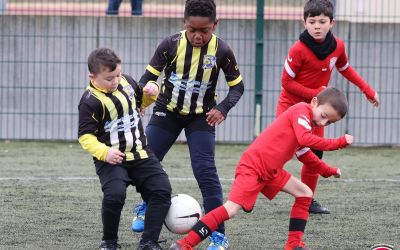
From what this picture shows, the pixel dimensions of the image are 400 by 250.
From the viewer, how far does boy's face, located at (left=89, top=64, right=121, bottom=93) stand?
254 inches

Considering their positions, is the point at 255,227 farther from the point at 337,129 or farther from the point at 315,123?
the point at 337,129

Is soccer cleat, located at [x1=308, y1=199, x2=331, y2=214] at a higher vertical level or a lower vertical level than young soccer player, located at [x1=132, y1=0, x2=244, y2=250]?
lower

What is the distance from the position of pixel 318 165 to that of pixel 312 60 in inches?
74.6

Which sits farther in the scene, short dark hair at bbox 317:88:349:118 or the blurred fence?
the blurred fence

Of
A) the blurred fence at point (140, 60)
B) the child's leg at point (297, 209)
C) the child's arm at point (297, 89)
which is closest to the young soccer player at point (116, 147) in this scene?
the child's leg at point (297, 209)

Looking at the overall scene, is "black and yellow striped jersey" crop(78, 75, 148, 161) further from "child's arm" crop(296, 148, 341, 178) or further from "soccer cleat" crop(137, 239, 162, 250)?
"child's arm" crop(296, 148, 341, 178)

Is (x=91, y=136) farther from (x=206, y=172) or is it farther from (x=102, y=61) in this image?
(x=206, y=172)

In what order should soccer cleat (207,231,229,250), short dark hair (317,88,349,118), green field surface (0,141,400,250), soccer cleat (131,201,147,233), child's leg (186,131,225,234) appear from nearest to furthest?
short dark hair (317,88,349,118) → soccer cleat (207,231,229,250) → child's leg (186,131,225,234) → green field surface (0,141,400,250) → soccer cleat (131,201,147,233)

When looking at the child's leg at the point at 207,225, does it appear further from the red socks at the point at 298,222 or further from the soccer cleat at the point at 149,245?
the red socks at the point at 298,222

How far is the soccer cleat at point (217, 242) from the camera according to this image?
6738 millimetres

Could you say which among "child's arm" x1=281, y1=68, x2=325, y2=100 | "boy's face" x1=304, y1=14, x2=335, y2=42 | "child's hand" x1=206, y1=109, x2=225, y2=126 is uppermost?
"boy's face" x1=304, y1=14, x2=335, y2=42

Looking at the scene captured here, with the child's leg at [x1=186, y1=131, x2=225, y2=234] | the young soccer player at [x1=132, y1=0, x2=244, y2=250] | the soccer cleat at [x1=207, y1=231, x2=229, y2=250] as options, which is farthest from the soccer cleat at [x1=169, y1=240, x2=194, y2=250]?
the child's leg at [x1=186, y1=131, x2=225, y2=234]

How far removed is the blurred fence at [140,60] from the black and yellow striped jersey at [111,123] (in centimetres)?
688

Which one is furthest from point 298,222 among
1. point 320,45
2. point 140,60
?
point 140,60
